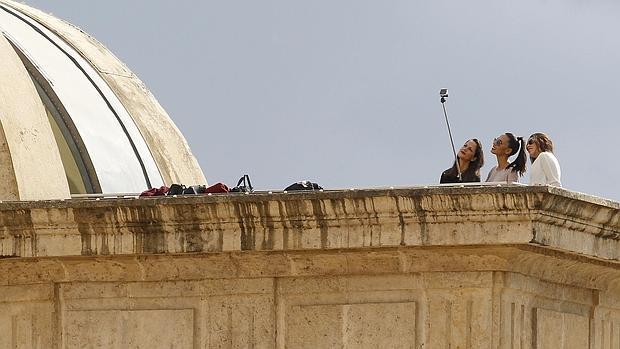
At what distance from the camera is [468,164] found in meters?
28.7

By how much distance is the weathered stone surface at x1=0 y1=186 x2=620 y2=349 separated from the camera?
88.7 ft

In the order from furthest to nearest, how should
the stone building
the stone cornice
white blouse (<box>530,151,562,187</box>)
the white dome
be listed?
the white dome → white blouse (<box>530,151,562,187</box>) → the stone building → the stone cornice

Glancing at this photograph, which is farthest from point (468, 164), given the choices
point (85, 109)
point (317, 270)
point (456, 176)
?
point (85, 109)

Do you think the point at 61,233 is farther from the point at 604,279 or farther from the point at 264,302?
the point at 604,279

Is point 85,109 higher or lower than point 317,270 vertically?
higher

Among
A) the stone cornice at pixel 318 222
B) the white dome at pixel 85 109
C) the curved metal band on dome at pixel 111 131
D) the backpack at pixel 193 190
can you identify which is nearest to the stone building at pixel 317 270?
the stone cornice at pixel 318 222

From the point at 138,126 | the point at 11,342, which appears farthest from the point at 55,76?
the point at 11,342

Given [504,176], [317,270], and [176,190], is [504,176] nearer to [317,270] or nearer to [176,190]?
[317,270]

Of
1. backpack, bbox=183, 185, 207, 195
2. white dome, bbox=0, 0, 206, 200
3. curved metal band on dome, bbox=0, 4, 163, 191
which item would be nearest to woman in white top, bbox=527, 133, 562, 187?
backpack, bbox=183, 185, 207, 195

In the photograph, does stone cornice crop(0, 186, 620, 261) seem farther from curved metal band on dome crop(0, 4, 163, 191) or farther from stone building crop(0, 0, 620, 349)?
curved metal band on dome crop(0, 4, 163, 191)

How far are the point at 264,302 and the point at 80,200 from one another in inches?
77.8

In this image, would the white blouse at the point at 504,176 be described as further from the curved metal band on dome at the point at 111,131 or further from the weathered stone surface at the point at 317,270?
the curved metal band on dome at the point at 111,131

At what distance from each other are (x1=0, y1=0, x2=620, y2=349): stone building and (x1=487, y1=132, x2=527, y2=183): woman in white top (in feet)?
4.17

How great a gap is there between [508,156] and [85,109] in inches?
378
